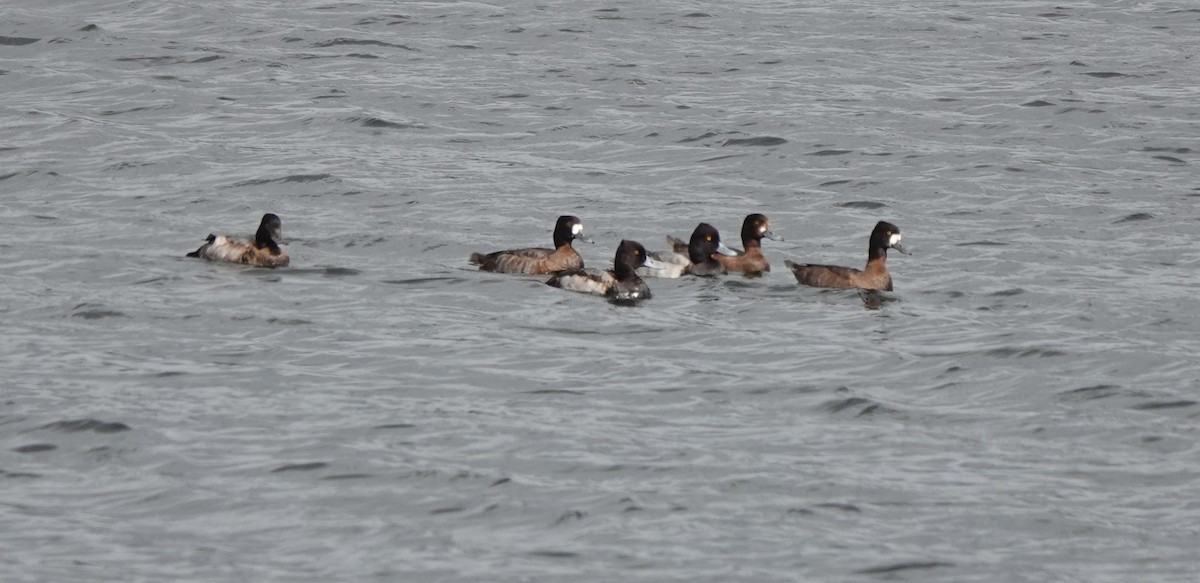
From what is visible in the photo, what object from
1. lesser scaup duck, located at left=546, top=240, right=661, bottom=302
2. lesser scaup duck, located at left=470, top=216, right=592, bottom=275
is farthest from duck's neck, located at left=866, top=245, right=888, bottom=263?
lesser scaup duck, located at left=470, top=216, right=592, bottom=275

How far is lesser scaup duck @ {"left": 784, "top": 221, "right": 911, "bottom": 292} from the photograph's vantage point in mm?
18453

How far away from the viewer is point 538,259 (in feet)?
61.0

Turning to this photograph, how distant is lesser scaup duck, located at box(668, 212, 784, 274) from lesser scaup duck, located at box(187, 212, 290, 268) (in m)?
3.84

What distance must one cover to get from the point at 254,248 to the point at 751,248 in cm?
478

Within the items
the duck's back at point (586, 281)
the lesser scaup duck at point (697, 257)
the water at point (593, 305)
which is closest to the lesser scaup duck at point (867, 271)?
the water at point (593, 305)

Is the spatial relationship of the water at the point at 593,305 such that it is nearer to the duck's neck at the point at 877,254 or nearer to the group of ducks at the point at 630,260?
the group of ducks at the point at 630,260

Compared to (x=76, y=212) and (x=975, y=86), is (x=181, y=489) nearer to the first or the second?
(x=76, y=212)

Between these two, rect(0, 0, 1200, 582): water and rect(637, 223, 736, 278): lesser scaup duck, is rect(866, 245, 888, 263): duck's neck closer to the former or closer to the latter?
rect(0, 0, 1200, 582): water

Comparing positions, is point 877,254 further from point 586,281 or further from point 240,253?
point 240,253

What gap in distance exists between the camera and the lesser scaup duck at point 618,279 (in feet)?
59.5

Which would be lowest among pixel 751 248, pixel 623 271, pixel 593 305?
pixel 593 305

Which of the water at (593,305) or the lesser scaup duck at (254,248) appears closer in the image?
the water at (593,305)

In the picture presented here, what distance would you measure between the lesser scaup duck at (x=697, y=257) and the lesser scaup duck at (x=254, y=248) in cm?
343

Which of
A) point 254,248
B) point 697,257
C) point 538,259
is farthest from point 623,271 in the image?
point 254,248
